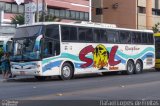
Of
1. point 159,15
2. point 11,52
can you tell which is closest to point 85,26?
point 11,52

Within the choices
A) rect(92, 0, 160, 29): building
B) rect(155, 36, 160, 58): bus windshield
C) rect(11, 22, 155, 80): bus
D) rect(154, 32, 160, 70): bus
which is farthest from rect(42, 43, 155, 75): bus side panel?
rect(92, 0, 160, 29): building

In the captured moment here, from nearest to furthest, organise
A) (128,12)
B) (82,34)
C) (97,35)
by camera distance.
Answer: (82,34) → (97,35) → (128,12)

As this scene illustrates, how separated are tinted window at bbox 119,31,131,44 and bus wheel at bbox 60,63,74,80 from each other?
6.10 metres

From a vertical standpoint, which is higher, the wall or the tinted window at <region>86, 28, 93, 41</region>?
the wall

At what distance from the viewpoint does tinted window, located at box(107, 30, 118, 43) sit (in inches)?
1150

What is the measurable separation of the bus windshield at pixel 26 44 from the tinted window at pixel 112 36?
6.80 metres

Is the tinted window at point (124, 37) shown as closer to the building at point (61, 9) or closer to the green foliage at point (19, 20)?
the green foliage at point (19, 20)

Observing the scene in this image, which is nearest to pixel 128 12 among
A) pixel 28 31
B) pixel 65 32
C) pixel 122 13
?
pixel 122 13

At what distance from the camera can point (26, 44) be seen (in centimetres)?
2411

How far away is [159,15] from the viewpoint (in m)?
80.6

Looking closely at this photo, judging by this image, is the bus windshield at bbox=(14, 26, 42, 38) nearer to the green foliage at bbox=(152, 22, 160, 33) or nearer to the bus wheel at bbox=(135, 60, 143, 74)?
the bus wheel at bbox=(135, 60, 143, 74)

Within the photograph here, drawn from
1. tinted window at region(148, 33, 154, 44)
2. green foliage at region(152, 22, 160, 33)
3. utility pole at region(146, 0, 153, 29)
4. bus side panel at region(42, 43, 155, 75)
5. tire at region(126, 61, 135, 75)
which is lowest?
tire at region(126, 61, 135, 75)

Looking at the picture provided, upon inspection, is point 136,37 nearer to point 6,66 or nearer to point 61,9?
point 6,66

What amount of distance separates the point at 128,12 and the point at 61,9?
465 inches
